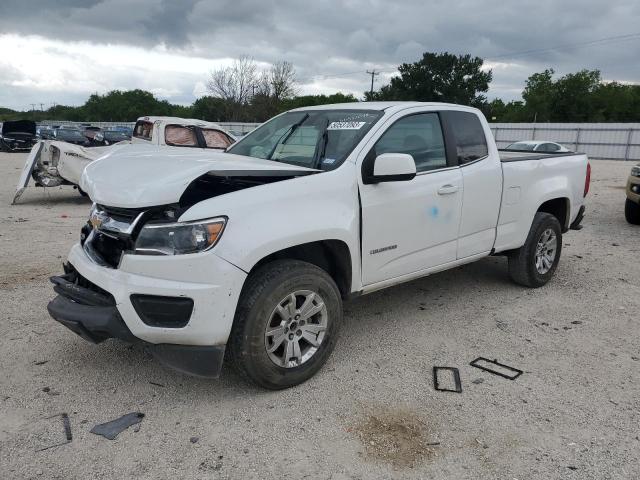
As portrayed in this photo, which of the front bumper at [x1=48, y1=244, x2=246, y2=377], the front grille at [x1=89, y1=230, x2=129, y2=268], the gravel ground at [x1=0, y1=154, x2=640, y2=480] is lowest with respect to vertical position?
the gravel ground at [x1=0, y1=154, x2=640, y2=480]

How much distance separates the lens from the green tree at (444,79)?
64188 mm

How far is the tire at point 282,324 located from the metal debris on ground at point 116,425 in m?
0.64

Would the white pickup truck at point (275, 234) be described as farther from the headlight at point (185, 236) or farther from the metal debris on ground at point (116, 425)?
the metal debris on ground at point (116, 425)

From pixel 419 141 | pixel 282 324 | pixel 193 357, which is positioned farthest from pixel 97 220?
pixel 419 141

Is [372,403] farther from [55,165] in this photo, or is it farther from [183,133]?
[55,165]

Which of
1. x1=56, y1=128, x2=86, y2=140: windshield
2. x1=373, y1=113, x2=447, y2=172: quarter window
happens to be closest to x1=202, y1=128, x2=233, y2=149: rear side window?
x1=373, y1=113, x2=447, y2=172: quarter window

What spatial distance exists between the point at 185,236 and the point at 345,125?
5.53 ft

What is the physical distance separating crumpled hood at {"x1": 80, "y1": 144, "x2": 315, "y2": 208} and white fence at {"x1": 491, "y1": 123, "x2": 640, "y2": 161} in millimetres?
32328

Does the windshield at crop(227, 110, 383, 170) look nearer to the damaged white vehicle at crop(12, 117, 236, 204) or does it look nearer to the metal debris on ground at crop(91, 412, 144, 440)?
the metal debris on ground at crop(91, 412, 144, 440)

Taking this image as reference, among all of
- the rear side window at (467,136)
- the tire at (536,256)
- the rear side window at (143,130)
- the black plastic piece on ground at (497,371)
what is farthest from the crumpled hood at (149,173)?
the rear side window at (143,130)

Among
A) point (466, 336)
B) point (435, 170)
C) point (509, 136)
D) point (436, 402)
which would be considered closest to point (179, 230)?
point (436, 402)

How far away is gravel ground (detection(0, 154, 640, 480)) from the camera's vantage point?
2656 millimetres

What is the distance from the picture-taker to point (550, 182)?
5348 mm

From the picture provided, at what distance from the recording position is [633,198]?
892 centimetres
